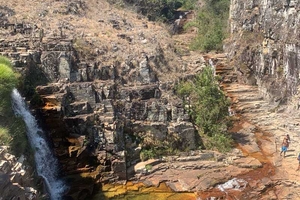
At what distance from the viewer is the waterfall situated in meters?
17.7

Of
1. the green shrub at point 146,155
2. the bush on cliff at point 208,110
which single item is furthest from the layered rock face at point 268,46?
the green shrub at point 146,155

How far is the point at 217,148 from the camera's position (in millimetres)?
21797

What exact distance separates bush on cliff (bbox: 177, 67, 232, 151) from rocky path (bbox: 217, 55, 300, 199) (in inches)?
75.3

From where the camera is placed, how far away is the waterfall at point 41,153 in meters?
17.7

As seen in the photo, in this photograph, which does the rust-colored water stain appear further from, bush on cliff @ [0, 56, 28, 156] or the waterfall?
bush on cliff @ [0, 56, 28, 156]

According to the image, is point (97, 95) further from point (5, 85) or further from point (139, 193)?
point (139, 193)

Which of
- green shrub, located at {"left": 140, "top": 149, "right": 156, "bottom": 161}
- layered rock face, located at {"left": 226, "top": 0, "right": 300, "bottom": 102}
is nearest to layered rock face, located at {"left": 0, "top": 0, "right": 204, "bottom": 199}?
green shrub, located at {"left": 140, "top": 149, "right": 156, "bottom": 161}

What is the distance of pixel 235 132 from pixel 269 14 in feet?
41.2

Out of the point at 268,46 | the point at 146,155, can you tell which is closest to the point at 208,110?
the point at 146,155

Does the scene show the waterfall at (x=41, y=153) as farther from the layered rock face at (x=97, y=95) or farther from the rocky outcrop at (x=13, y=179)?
the rocky outcrop at (x=13, y=179)

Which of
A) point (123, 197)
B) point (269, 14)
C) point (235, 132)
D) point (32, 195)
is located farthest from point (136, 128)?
point (269, 14)

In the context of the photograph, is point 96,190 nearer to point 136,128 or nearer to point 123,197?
point 123,197

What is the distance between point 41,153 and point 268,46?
2136 centimetres

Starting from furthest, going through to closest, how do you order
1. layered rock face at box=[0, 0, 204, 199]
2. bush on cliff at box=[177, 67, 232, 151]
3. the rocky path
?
1. bush on cliff at box=[177, 67, 232, 151]
2. layered rock face at box=[0, 0, 204, 199]
3. the rocky path
